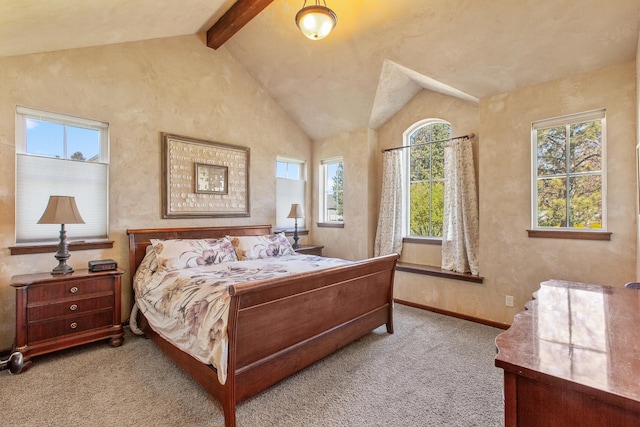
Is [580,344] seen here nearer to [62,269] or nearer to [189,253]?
[189,253]

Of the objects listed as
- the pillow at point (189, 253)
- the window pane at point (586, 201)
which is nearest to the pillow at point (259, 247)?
the pillow at point (189, 253)

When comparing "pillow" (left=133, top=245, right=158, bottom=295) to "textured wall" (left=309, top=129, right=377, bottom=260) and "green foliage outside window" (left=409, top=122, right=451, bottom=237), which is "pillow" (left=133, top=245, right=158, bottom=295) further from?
"green foliage outside window" (left=409, top=122, right=451, bottom=237)

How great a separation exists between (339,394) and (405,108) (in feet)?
12.5

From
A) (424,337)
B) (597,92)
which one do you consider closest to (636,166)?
(597,92)

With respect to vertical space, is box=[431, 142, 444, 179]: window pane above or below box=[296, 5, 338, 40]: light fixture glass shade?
below

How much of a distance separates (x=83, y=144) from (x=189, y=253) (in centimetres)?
159

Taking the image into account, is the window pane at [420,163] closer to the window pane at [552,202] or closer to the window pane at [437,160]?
the window pane at [437,160]

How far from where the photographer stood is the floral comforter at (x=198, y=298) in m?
1.95

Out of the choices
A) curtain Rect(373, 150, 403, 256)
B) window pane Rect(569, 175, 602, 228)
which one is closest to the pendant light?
curtain Rect(373, 150, 403, 256)

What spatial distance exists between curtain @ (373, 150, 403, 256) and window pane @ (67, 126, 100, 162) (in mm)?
3595

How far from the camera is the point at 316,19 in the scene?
2.60 m

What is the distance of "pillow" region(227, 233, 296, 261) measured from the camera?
380 centimetres

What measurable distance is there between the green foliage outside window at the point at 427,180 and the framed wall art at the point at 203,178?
243 centimetres

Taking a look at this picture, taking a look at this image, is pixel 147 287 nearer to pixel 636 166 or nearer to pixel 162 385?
pixel 162 385
